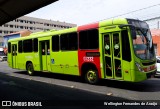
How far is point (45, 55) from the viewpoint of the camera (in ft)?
51.6

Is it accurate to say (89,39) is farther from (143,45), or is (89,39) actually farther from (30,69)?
(30,69)

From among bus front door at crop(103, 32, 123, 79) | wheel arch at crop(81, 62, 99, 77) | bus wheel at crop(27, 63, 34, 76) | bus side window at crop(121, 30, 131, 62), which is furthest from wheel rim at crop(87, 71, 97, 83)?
bus wheel at crop(27, 63, 34, 76)

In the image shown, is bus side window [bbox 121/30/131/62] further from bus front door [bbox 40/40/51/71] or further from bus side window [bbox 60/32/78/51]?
bus front door [bbox 40/40/51/71]

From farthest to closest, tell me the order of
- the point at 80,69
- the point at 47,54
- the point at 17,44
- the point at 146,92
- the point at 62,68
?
the point at 17,44, the point at 47,54, the point at 62,68, the point at 80,69, the point at 146,92

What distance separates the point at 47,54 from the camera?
15.6m

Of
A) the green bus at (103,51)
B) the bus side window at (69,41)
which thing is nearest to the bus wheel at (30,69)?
the green bus at (103,51)

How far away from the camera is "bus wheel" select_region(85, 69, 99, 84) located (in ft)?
39.6

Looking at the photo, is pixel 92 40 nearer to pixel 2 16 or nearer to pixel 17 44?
pixel 2 16

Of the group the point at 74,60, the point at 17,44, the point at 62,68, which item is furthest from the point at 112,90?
the point at 17,44

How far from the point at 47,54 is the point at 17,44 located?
4.25 m

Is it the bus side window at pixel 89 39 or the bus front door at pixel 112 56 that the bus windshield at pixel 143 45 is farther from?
the bus side window at pixel 89 39

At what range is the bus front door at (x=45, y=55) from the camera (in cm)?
1546

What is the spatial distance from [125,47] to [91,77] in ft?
9.31

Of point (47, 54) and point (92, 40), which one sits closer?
point (92, 40)
